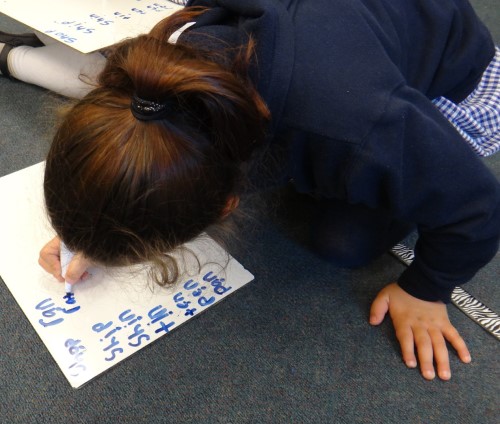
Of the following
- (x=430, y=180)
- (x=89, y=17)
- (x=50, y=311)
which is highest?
(x=430, y=180)

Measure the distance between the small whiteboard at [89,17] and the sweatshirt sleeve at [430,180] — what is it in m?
0.61

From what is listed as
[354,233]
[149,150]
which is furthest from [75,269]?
[354,233]

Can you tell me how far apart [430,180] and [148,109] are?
0.29 m

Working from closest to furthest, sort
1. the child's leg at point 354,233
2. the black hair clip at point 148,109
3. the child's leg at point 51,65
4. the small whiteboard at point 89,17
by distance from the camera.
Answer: the black hair clip at point 148,109 < the child's leg at point 354,233 < the small whiteboard at point 89,17 < the child's leg at point 51,65

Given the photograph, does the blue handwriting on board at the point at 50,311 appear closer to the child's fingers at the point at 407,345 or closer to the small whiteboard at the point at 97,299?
the small whiteboard at the point at 97,299

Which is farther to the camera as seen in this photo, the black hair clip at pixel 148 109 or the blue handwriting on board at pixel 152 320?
the blue handwriting on board at pixel 152 320

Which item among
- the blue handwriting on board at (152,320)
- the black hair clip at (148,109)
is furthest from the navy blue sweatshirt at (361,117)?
the blue handwriting on board at (152,320)

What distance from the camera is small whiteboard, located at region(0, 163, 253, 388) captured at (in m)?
0.56

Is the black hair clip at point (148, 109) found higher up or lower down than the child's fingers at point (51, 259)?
higher up

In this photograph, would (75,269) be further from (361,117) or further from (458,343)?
(458,343)

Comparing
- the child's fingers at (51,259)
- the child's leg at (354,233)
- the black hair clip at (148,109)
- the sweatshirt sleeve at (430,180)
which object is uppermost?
the black hair clip at (148,109)

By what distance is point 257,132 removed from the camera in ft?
1.39

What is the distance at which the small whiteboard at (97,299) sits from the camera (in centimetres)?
56

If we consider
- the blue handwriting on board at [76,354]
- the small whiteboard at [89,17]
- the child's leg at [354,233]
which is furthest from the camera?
the small whiteboard at [89,17]
